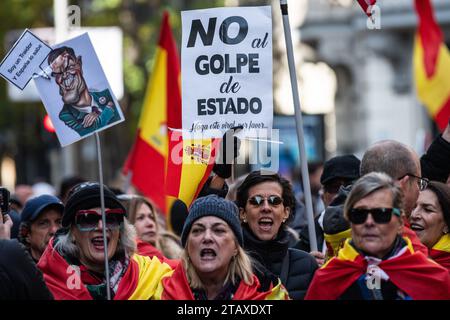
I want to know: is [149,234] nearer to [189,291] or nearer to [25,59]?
[25,59]

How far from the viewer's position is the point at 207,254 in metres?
7.18

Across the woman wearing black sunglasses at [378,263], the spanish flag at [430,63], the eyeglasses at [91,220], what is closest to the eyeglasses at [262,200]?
the eyeglasses at [91,220]

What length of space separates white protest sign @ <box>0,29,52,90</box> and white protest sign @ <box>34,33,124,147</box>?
6 centimetres

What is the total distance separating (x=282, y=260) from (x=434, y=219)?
3.07ft

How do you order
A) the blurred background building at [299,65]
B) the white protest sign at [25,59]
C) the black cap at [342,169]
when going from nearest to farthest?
1. the white protest sign at [25,59]
2. the black cap at [342,169]
3. the blurred background building at [299,65]

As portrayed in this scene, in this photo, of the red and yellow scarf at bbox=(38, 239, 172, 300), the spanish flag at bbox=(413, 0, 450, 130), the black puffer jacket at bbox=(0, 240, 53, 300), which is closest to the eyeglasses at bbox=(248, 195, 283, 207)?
the red and yellow scarf at bbox=(38, 239, 172, 300)

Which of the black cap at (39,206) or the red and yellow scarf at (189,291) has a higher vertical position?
the black cap at (39,206)

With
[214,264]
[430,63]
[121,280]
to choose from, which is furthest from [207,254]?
[430,63]

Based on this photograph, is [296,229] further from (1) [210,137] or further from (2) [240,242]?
(2) [240,242]

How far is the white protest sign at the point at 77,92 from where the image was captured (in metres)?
8.10

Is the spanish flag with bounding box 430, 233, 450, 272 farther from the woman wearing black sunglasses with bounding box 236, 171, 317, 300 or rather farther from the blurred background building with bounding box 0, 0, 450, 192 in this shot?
the blurred background building with bounding box 0, 0, 450, 192

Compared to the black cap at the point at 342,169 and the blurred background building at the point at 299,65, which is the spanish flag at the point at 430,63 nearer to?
the black cap at the point at 342,169

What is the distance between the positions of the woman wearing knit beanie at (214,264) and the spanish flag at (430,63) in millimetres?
7599

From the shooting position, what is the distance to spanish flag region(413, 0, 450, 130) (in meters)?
14.8
